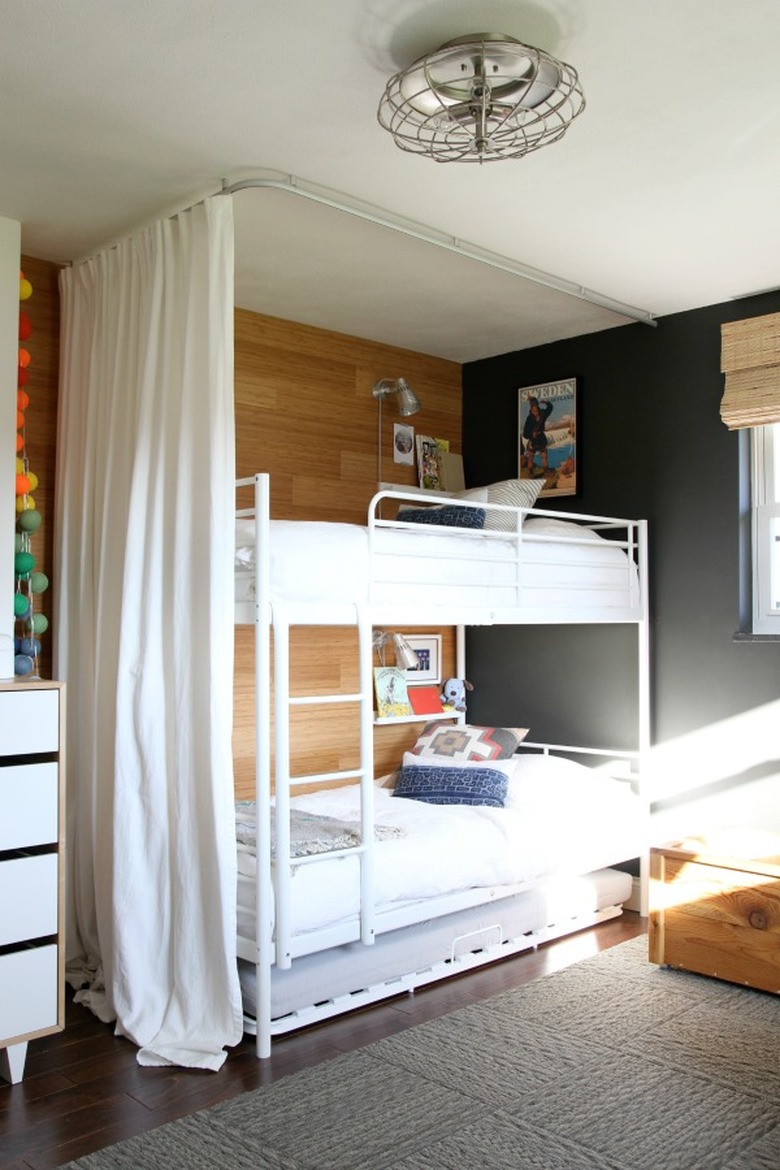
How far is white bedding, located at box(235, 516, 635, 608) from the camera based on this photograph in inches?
131

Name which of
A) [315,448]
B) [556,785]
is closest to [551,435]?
[315,448]

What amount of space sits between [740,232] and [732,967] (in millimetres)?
2505

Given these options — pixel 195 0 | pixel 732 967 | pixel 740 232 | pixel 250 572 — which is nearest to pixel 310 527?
pixel 250 572

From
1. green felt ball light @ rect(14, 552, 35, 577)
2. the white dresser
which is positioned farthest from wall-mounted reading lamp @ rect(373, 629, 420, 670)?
the white dresser

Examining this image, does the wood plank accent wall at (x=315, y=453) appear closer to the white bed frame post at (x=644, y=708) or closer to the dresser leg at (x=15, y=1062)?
the white bed frame post at (x=644, y=708)

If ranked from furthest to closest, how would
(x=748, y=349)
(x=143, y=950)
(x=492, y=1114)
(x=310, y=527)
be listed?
1. (x=748, y=349)
2. (x=310, y=527)
3. (x=143, y=950)
4. (x=492, y=1114)

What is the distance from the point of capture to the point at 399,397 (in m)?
4.85

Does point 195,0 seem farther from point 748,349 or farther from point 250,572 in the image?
point 748,349

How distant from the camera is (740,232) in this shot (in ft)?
12.0

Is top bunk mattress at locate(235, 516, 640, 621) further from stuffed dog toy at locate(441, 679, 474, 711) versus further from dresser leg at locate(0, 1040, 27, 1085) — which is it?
dresser leg at locate(0, 1040, 27, 1085)

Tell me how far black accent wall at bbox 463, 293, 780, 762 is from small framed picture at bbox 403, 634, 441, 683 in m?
0.26

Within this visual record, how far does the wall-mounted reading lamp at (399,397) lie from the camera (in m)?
4.82

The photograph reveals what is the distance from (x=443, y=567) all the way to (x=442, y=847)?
3.22 feet

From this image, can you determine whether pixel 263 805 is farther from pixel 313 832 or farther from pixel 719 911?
pixel 719 911
